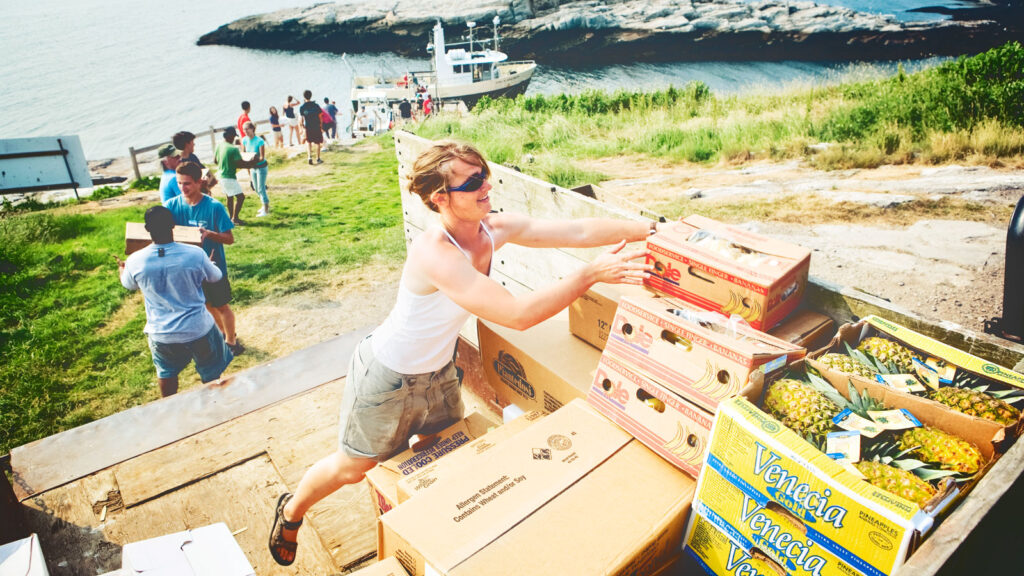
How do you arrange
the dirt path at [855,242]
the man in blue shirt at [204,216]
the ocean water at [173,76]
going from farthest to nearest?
the ocean water at [173,76], the dirt path at [855,242], the man in blue shirt at [204,216]

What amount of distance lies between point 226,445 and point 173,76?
6601cm

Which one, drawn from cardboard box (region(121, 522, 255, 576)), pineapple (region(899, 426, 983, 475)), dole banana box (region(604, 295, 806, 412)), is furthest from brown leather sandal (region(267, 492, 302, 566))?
pineapple (region(899, 426, 983, 475))

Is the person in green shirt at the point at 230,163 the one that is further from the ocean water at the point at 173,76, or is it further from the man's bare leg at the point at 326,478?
the ocean water at the point at 173,76

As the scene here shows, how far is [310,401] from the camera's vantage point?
392 centimetres

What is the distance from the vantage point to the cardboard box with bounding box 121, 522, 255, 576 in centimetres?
189

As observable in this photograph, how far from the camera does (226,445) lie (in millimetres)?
3543

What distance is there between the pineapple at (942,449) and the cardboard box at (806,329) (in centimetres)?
67

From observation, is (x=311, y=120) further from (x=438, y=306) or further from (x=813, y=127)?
(x=438, y=306)

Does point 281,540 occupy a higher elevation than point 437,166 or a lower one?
lower

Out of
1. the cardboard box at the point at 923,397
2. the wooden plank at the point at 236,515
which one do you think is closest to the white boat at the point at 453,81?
the wooden plank at the point at 236,515

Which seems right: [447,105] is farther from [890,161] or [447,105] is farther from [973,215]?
[973,215]

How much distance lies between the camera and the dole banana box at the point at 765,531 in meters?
1.53

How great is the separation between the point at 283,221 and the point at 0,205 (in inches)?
328

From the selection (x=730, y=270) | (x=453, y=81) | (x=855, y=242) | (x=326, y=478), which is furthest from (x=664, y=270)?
(x=453, y=81)
